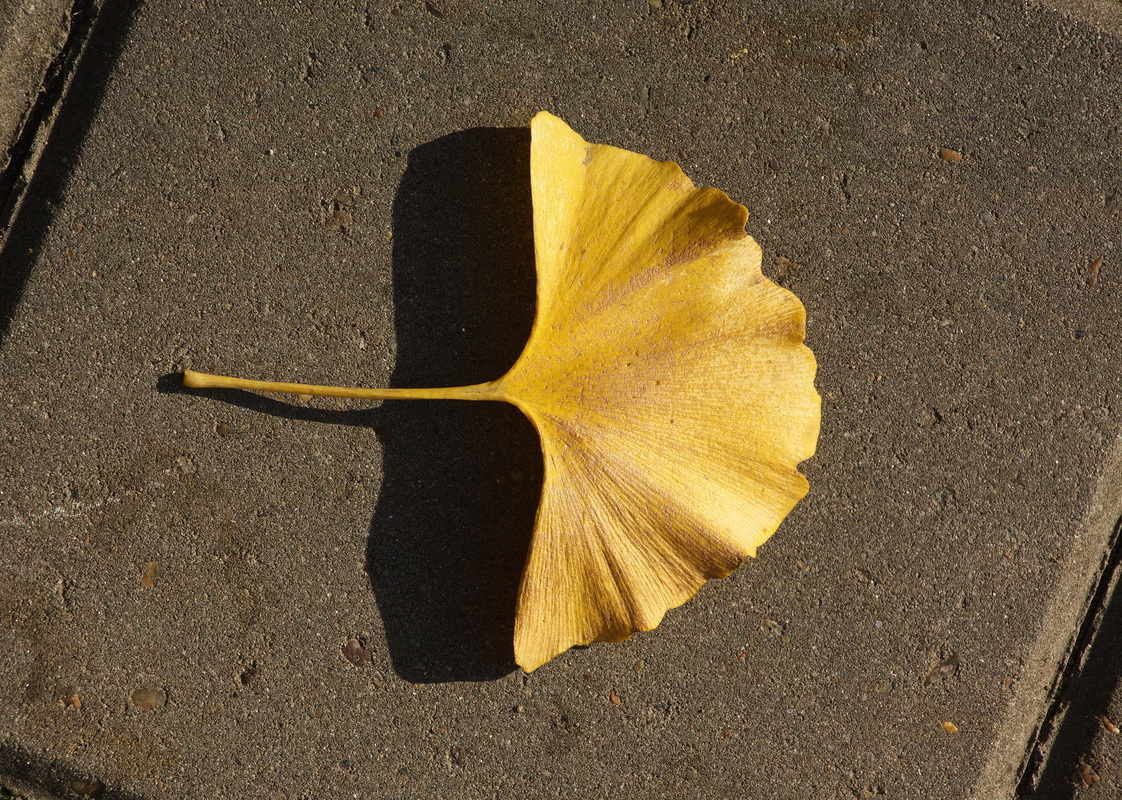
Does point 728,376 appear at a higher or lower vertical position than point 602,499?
higher

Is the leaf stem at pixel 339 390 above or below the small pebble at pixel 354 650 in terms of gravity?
above

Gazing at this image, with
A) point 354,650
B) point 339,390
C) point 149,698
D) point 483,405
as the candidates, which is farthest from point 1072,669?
point 149,698

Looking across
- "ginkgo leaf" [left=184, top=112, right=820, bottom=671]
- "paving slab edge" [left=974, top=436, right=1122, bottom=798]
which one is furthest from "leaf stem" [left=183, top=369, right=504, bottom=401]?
"paving slab edge" [left=974, top=436, right=1122, bottom=798]

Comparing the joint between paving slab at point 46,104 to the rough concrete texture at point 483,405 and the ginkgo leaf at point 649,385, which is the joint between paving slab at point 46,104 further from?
the ginkgo leaf at point 649,385

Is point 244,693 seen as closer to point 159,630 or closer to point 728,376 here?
point 159,630

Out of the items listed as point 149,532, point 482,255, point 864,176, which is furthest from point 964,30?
point 149,532

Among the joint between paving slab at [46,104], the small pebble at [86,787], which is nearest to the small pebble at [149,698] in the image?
the small pebble at [86,787]

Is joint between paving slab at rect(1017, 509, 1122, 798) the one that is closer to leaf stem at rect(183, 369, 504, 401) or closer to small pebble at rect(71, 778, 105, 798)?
leaf stem at rect(183, 369, 504, 401)
